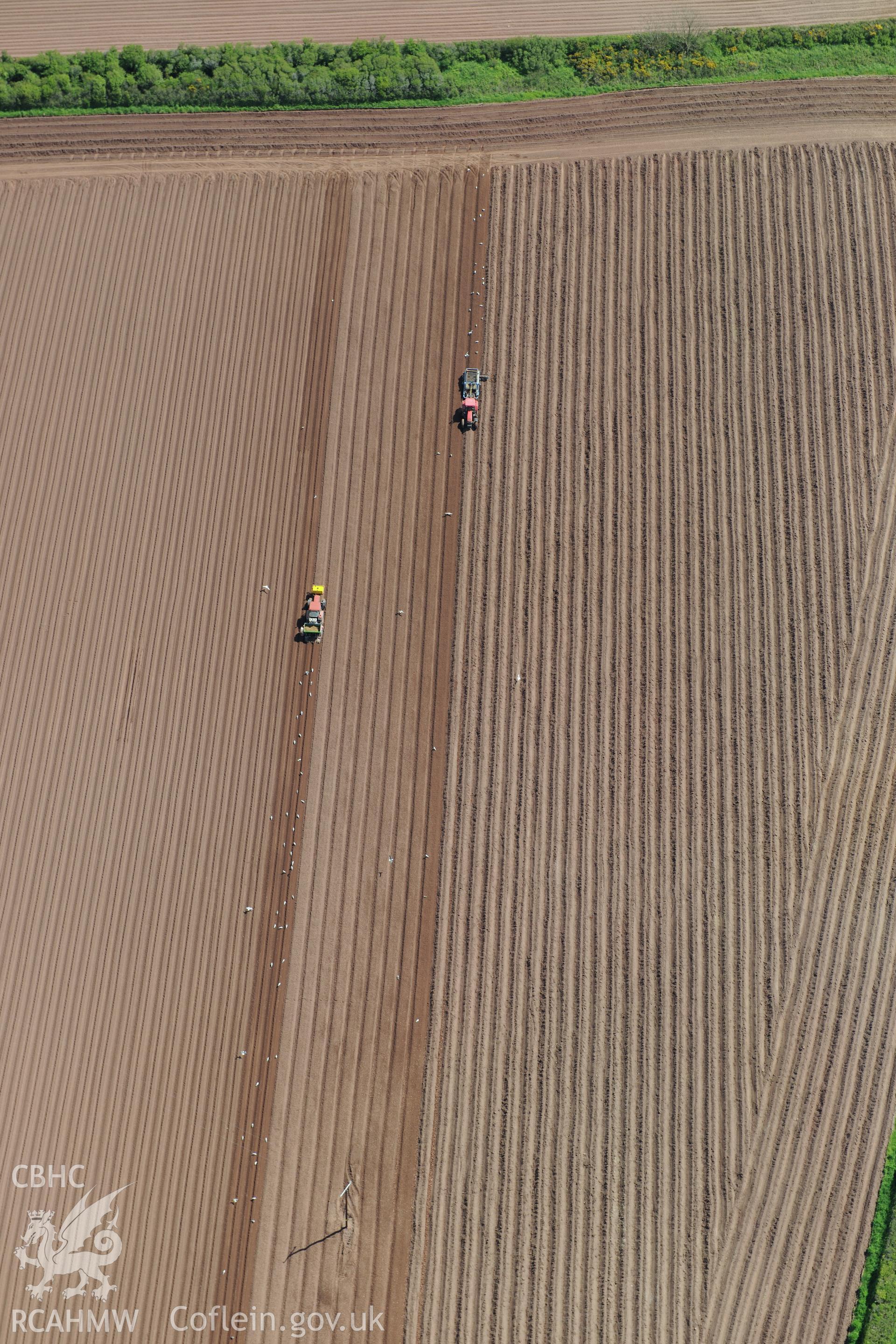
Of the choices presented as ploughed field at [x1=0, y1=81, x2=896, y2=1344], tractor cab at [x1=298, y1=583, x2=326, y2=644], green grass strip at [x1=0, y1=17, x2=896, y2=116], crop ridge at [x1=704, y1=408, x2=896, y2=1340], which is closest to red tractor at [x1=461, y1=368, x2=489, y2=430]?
ploughed field at [x1=0, y1=81, x2=896, y2=1344]

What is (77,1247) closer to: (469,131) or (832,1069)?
(832,1069)

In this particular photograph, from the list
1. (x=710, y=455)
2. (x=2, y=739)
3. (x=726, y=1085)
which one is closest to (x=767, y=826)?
(x=726, y=1085)

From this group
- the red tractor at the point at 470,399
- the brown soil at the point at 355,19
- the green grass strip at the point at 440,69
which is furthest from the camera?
the brown soil at the point at 355,19

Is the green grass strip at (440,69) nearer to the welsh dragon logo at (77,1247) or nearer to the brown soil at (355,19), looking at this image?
the brown soil at (355,19)

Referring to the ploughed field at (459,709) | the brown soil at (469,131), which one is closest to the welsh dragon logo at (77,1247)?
the ploughed field at (459,709)

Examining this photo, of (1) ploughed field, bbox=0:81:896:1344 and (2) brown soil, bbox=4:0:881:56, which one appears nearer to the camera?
(1) ploughed field, bbox=0:81:896:1344

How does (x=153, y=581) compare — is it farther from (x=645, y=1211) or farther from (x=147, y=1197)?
(x=645, y=1211)

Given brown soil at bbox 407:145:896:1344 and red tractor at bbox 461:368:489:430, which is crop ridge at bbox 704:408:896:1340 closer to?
brown soil at bbox 407:145:896:1344
